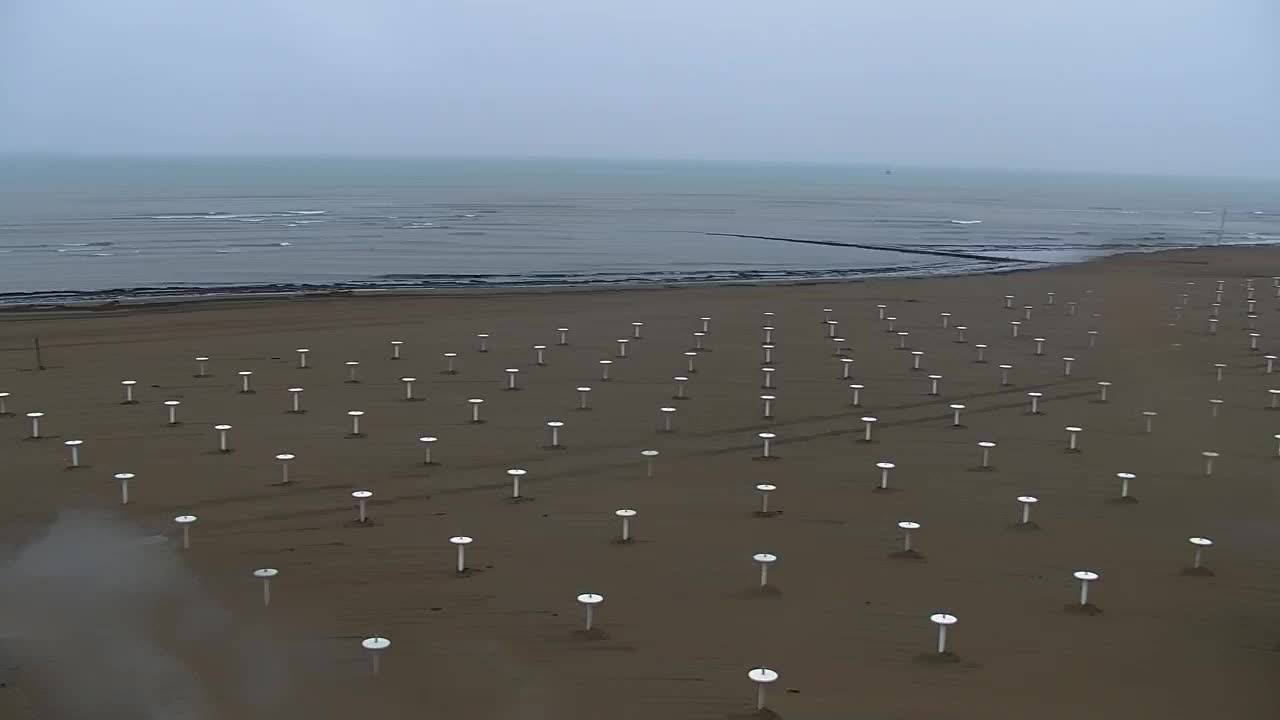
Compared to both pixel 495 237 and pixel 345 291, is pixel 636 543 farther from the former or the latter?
pixel 495 237

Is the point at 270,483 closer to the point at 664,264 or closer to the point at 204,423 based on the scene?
the point at 204,423

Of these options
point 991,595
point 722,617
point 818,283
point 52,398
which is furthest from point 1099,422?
point 818,283

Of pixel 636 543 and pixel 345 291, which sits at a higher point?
pixel 636 543

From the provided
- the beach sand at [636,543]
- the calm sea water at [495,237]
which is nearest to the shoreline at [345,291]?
the calm sea water at [495,237]

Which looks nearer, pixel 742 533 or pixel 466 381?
pixel 742 533

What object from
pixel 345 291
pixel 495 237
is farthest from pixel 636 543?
pixel 495 237

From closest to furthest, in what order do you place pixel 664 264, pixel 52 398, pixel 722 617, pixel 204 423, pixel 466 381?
pixel 722 617, pixel 204 423, pixel 52 398, pixel 466 381, pixel 664 264
